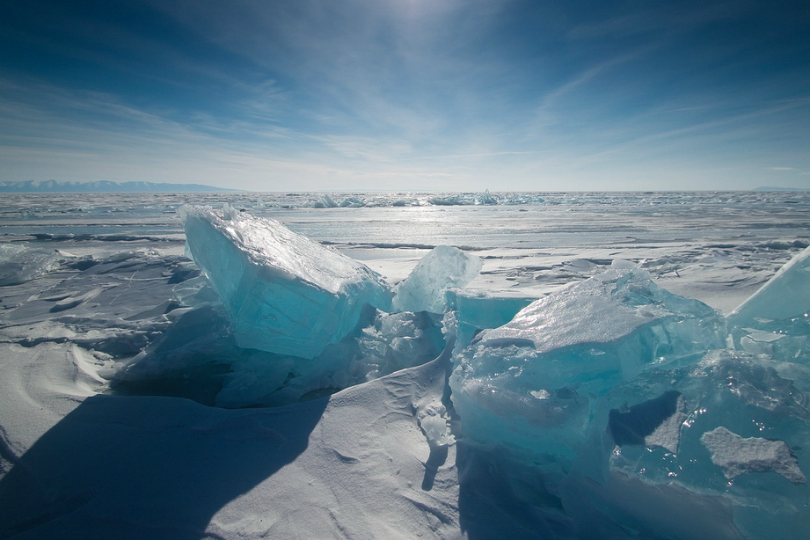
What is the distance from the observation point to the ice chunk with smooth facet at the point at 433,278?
3.13 meters

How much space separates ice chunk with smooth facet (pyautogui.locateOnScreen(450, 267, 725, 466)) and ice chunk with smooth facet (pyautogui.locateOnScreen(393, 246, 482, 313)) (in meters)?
1.22

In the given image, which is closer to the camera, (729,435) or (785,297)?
(729,435)

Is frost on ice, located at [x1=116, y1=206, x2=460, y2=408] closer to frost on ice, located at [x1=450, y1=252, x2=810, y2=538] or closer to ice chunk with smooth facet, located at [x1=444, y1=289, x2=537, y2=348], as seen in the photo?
ice chunk with smooth facet, located at [x1=444, y1=289, x2=537, y2=348]

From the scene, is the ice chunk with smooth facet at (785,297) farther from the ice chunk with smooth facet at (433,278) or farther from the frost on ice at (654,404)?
the ice chunk with smooth facet at (433,278)

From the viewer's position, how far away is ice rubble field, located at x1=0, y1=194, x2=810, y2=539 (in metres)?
1.27

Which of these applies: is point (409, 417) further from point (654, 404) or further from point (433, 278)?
point (433, 278)

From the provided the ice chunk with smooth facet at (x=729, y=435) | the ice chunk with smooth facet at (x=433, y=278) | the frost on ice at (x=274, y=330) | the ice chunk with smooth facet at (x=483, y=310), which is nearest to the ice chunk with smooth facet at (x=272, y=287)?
the frost on ice at (x=274, y=330)

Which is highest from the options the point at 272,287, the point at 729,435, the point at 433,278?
the point at 272,287

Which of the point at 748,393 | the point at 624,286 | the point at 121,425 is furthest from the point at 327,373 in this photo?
the point at 748,393

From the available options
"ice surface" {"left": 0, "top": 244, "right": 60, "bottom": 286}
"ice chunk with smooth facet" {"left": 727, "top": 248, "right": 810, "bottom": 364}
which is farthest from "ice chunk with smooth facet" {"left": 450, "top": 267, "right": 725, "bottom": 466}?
"ice surface" {"left": 0, "top": 244, "right": 60, "bottom": 286}

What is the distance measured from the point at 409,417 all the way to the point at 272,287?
46.0 inches

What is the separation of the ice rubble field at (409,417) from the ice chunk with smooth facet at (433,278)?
39 cm

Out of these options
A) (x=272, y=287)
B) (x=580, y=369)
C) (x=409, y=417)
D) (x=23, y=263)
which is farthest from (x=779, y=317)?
(x=23, y=263)

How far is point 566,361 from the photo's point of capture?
1.61 metres
